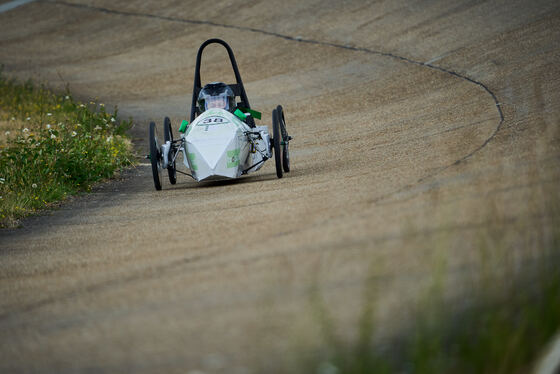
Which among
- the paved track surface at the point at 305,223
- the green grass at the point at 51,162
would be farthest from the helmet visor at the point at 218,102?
the green grass at the point at 51,162

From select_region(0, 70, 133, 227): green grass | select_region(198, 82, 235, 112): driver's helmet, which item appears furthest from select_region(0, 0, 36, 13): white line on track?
select_region(198, 82, 235, 112): driver's helmet

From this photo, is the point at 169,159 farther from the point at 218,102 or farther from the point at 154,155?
the point at 218,102

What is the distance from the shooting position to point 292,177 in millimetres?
11016

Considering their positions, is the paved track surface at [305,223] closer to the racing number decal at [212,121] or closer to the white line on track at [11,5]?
the racing number decal at [212,121]

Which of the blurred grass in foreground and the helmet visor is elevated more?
the helmet visor

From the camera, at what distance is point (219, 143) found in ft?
35.2

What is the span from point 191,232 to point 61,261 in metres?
1.23

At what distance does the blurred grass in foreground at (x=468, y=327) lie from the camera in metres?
3.25

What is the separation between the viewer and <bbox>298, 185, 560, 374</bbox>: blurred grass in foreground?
3246mm

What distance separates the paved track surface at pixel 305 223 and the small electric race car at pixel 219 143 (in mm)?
343

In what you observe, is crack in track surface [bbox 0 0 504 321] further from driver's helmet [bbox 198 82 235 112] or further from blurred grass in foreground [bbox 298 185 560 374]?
driver's helmet [bbox 198 82 235 112]

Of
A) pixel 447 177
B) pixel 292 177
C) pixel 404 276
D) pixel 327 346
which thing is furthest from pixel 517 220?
pixel 292 177

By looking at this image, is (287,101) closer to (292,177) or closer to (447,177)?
(292,177)

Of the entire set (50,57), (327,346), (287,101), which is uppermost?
(50,57)
